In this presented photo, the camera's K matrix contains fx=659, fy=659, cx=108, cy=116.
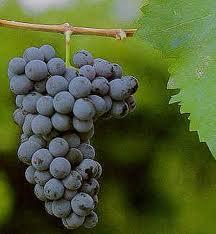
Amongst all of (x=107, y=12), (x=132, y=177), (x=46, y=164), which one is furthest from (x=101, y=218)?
(x=46, y=164)

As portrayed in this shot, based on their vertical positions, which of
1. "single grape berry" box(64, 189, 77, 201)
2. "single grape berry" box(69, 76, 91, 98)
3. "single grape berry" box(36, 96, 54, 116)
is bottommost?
"single grape berry" box(64, 189, 77, 201)

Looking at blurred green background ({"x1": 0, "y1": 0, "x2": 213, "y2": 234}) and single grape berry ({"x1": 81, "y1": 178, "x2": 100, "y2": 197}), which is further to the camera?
blurred green background ({"x1": 0, "y1": 0, "x2": 213, "y2": 234})

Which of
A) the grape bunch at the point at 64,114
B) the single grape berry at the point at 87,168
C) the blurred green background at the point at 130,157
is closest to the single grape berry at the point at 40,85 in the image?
the grape bunch at the point at 64,114

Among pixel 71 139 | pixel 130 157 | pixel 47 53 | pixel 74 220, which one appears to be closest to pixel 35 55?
pixel 47 53

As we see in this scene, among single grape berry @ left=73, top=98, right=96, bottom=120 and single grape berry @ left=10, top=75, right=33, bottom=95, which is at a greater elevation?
single grape berry @ left=10, top=75, right=33, bottom=95

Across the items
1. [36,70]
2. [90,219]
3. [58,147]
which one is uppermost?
[36,70]

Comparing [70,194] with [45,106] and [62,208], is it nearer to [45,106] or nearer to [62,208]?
[62,208]

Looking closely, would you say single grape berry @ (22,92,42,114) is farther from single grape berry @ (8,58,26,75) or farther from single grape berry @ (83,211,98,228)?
single grape berry @ (83,211,98,228)

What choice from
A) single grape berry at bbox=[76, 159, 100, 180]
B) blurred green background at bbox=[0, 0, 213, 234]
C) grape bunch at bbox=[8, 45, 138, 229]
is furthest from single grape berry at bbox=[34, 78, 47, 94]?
blurred green background at bbox=[0, 0, 213, 234]
